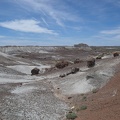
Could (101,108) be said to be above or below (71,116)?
above

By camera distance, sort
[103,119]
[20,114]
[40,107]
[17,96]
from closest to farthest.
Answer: [103,119], [20,114], [40,107], [17,96]

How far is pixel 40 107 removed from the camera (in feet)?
96.3

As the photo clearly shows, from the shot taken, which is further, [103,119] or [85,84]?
[85,84]

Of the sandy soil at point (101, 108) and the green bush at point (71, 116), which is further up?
the sandy soil at point (101, 108)

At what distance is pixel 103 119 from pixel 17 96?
45.7 feet

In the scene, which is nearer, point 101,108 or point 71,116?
point 71,116

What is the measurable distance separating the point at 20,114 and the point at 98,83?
54.5 ft

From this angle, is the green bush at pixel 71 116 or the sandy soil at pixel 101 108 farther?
the green bush at pixel 71 116

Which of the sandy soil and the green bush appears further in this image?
the green bush

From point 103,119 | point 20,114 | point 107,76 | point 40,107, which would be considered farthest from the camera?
point 107,76

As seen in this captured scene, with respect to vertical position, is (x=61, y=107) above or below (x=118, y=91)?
A: below

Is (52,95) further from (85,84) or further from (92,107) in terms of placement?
(92,107)

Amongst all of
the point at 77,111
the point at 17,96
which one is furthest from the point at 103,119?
the point at 17,96

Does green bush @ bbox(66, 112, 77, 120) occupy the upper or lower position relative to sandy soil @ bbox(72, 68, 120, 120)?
lower
